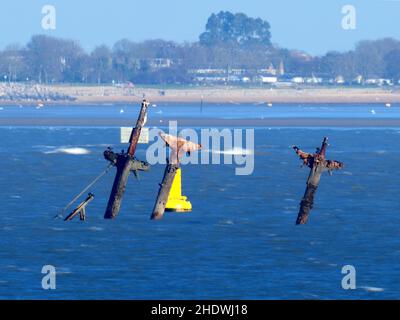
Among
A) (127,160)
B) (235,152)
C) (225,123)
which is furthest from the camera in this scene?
(225,123)

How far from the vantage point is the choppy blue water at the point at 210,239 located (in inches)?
1582

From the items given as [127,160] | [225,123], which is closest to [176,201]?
[127,160]

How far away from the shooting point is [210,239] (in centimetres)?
4891

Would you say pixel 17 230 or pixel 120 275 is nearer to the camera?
pixel 120 275

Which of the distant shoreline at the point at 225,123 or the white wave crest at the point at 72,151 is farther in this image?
the distant shoreline at the point at 225,123

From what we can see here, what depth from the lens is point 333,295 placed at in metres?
38.9

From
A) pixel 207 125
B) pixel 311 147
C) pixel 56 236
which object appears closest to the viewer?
pixel 56 236

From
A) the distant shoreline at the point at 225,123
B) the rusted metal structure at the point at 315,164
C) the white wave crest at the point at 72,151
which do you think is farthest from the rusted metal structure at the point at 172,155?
the distant shoreline at the point at 225,123

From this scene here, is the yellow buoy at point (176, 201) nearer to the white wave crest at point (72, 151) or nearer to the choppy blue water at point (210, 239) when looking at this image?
the choppy blue water at point (210, 239)

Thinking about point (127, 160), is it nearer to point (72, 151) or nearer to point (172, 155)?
point (172, 155)
